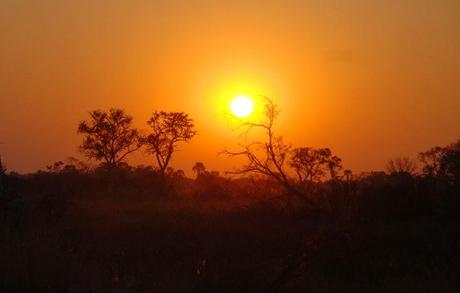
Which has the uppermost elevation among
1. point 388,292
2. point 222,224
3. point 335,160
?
point 335,160

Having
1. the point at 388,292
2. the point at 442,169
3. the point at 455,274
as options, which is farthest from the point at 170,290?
the point at 442,169

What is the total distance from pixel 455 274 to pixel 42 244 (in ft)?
28.2

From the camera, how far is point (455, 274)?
14719 millimetres

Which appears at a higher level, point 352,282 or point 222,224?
point 222,224

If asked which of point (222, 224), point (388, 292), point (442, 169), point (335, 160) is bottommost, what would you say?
point (388, 292)

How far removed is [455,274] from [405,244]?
12.0 ft

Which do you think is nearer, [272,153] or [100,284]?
[100,284]

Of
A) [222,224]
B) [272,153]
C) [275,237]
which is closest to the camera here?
[275,237]

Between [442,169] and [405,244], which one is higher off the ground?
[442,169]

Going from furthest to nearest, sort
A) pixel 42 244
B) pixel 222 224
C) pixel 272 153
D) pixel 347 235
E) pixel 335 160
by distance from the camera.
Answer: pixel 335 160 < pixel 272 153 < pixel 222 224 < pixel 347 235 < pixel 42 244

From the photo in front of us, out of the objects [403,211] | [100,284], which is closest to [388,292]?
[100,284]

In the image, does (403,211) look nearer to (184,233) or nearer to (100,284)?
(184,233)

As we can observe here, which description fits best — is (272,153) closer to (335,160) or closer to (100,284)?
(100,284)

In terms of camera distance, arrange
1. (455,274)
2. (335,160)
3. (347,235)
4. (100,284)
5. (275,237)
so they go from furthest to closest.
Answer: (335,160)
(275,237)
(347,235)
(455,274)
(100,284)
